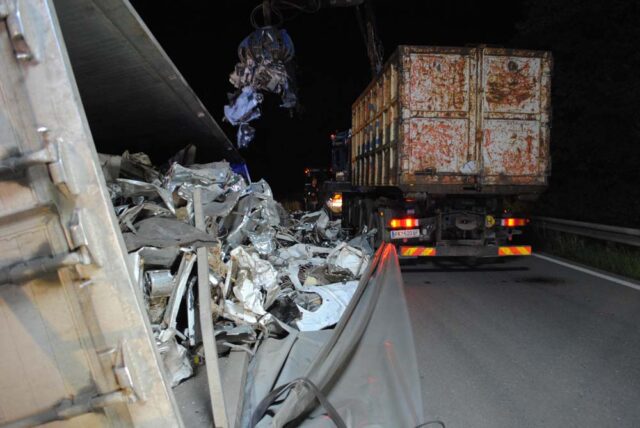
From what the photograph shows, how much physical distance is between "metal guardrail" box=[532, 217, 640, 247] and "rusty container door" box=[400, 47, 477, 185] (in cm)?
305

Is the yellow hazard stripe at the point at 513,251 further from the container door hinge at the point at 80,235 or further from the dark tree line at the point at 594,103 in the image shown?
the container door hinge at the point at 80,235

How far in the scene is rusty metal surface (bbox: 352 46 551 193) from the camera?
7152mm

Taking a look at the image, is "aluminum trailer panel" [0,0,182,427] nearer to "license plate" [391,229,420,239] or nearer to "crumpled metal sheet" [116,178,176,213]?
"crumpled metal sheet" [116,178,176,213]

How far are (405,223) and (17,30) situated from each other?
7.01m

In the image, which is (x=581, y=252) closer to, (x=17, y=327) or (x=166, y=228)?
(x=166, y=228)

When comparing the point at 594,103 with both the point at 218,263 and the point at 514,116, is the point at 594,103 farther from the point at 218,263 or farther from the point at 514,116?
the point at 218,263

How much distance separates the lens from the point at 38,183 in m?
1.41

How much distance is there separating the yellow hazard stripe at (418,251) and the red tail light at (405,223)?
39cm

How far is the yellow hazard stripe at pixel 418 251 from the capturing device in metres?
7.70

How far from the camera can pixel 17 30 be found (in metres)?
1.34

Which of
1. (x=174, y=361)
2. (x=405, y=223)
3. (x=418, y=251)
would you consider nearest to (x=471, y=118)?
(x=405, y=223)

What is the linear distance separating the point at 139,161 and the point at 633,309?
6172mm

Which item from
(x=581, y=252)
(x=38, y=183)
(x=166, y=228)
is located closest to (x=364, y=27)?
(x=581, y=252)

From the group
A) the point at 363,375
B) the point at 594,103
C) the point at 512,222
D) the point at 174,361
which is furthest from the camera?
the point at 594,103
